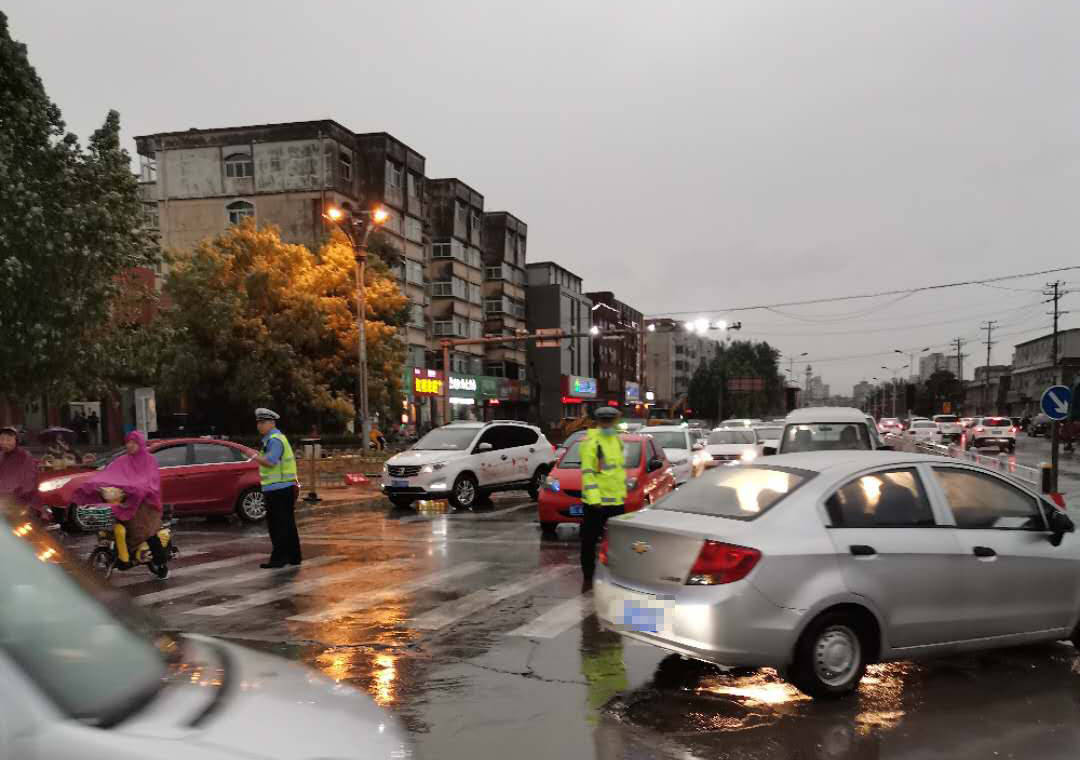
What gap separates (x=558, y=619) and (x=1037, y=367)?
110 m

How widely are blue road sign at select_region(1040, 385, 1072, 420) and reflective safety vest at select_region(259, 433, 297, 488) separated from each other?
1484 cm

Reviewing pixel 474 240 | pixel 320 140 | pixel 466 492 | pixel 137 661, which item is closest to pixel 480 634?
pixel 137 661

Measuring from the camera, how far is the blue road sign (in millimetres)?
17031

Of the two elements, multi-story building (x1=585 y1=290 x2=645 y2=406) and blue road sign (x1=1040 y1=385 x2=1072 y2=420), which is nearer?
blue road sign (x1=1040 y1=385 x2=1072 y2=420)

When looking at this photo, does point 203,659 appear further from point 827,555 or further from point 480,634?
point 480,634

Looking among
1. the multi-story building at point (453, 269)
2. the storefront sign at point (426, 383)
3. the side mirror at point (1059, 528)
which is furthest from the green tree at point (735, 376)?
the side mirror at point (1059, 528)

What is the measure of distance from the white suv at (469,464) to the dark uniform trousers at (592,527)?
8073 mm

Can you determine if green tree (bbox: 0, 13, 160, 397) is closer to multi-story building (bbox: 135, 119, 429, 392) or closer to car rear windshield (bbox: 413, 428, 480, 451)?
car rear windshield (bbox: 413, 428, 480, 451)

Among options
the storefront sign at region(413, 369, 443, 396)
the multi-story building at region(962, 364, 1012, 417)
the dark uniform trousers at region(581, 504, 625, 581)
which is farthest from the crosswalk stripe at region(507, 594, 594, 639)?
the multi-story building at region(962, 364, 1012, 417)

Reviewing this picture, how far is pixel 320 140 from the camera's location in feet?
155

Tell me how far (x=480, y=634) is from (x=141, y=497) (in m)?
4.64

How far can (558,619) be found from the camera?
25.2 ft

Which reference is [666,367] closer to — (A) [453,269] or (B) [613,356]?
(B) [613,356]

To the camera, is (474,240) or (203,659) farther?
(474,240)
